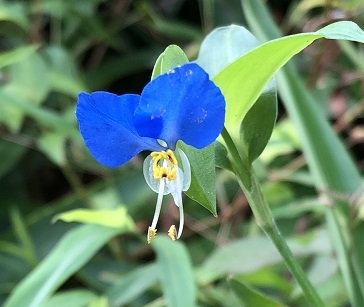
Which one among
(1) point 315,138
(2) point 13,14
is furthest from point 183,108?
(2) point 13,14

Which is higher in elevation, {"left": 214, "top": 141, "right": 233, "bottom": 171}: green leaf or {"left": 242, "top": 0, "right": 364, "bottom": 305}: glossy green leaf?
{"left": 242, "top": 0, "right": 364, "bottom": 305}: glossy green leaf

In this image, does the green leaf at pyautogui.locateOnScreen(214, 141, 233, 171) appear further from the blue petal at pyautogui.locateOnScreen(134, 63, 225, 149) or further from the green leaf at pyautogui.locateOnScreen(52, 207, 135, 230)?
the green leaf at pyautogui.locateOnScreen(52, 207, 135, 230)

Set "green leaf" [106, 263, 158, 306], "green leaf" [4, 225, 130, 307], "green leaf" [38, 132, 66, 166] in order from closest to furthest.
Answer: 1. "green leaf" [4, 225, 130, 307]
2. "green leaf" [106, 263, 158, 306]
3. "green leaf" [38, 132, 66, 166]

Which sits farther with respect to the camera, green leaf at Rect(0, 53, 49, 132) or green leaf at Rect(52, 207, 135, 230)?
green leaf at Rect(0, 53, 49, 132)

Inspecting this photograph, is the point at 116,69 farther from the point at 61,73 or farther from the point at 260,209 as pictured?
the point at 260,209

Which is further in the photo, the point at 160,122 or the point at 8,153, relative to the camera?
the point at 8,153

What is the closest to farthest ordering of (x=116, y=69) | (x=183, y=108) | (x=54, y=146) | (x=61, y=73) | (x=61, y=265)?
(x=183, y=108), (x=61, y=265), (x=54, y=146), (x=61, y=73), (x=116, y=69)

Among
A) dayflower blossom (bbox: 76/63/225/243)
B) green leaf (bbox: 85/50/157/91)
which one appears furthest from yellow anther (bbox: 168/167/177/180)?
green leaf (bbox: 85/50/157/91)
